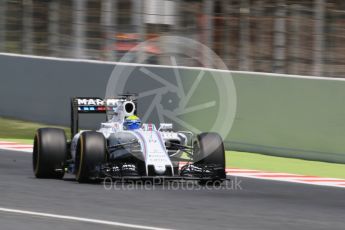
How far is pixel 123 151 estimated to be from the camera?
41.5 feet

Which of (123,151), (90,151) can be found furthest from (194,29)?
(90,151)

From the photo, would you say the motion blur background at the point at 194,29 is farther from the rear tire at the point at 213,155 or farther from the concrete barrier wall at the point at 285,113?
the rear tire at the point at 213,155

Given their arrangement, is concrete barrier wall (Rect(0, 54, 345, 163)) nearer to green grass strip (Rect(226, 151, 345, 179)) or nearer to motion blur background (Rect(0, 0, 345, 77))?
green grass strip (Rect(226, 151, 345, 179))

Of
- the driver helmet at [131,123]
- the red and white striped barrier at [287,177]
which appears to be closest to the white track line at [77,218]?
the driver helmet at [131,123]

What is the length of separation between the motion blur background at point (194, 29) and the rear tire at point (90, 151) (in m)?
6.17

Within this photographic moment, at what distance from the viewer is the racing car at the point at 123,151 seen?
1238 cm

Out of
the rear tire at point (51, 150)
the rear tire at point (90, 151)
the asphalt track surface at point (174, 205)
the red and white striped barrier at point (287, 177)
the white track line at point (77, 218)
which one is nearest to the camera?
the white track line at point (77, 218)

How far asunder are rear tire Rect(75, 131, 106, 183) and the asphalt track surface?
25 cm

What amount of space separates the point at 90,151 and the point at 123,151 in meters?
0.49

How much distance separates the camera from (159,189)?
491 inches

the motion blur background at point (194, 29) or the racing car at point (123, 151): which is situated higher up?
the motion blur background at point (194, 29)

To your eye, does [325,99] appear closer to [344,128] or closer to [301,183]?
[344,128]

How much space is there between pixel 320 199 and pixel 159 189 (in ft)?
6.33

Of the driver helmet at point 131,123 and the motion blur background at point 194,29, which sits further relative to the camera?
the motion blur background at point 194,29
